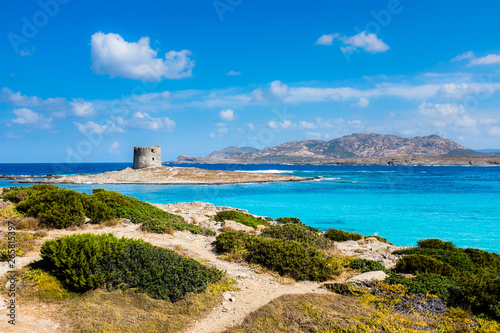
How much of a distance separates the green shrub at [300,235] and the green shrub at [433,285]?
4874 mm

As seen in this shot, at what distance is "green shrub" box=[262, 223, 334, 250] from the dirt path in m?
3.51

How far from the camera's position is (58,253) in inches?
312

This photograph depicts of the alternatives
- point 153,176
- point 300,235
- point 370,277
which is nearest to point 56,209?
point 300,235

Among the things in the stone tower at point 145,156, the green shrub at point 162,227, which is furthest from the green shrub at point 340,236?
the stone tower at point 145,156

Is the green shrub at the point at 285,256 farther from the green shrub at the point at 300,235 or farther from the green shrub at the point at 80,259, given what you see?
the green shrub at the point at 80,259

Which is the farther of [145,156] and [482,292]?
[145,156]

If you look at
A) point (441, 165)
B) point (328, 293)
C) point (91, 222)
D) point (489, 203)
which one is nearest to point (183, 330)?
point (328, 293)

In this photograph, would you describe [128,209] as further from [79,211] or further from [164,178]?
[164,178]

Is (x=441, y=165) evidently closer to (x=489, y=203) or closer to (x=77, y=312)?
(x=489, y=203)

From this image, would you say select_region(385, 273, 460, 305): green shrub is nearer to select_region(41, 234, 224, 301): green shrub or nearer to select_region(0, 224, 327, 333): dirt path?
select_region(0, 224, 327, 333): dirt path

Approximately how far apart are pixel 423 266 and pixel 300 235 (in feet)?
18.5

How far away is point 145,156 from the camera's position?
69.6 m

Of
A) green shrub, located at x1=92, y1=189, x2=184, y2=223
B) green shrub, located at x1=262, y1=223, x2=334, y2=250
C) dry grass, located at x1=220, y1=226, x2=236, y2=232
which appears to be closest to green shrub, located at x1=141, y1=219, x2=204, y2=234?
green shrub, located at x1=92, y1=189, x2=184, y2=223

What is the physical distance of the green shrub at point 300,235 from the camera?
13.4 m
